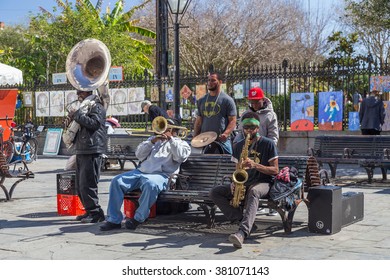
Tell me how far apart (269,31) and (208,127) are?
28573mm

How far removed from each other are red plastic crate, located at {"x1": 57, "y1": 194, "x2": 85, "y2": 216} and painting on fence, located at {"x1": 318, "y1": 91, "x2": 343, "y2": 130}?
10.1 m

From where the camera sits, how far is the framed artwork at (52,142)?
21.1 m

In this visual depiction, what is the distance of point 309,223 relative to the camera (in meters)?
7.37

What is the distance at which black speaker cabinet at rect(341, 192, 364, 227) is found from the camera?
7.62 metres

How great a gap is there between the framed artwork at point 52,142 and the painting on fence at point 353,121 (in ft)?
30.1

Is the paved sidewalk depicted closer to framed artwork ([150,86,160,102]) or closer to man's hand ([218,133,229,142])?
man's hand ([218,133,229,142])

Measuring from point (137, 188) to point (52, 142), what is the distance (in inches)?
551

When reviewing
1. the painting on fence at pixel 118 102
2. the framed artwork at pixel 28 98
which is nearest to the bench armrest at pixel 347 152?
the painting on fence at pixel 118 102

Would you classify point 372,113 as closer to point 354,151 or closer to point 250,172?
point 354,151

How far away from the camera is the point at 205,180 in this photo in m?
8.32

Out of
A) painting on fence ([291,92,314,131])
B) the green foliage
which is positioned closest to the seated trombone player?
painting on fence ([291,92,314,131])

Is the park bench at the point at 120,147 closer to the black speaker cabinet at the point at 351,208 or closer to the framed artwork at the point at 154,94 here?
the framed artwork at the point at 154,94

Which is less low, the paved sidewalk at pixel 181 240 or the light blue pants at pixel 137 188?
the light blue pants at pixel 137 188
